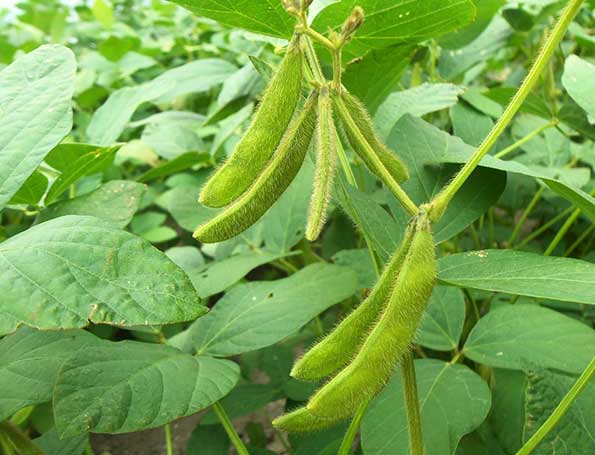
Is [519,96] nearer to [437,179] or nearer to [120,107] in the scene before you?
[437,179]

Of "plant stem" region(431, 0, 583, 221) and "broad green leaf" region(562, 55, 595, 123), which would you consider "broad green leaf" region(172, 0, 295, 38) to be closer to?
"plant stem" region(431, 0, 583, 221)

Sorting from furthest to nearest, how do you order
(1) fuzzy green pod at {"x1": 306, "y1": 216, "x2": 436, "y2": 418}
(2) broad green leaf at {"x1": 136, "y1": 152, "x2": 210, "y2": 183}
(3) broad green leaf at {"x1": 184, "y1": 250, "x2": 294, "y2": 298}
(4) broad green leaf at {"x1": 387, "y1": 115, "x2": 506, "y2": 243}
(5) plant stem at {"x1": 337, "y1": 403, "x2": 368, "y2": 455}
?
1. (2) broad green leaf at {"x1": 136, "y1": 152, "x2": 210, "y2": 183}
2. (3) broad green leaf at {"x1": 184, "y1": 250, "x2": 294, "y2": 298}
3. (4) broad green leaf at {"x1": 387, "y1": 115, "x2": 506, "y2": 243}
4. (5) plant stem at {"x1": 337, "y1": 403, "x2": 368, "y2": 455}
5. (1) fuzzy green pod at {"x1": 306, "y1": 216, "x2": 436, "y2": 418}

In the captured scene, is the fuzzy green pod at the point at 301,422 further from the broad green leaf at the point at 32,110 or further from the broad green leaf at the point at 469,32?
the broad green leaf at the point at 469,32

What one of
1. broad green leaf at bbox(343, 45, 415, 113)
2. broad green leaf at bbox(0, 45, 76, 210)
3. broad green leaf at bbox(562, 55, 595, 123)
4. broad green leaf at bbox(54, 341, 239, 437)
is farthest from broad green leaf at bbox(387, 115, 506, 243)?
broad green leaf at bbox(0, 45, 76, 210)

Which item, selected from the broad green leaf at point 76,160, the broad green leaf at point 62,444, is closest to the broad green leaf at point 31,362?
the broad green leaf at point 62,444

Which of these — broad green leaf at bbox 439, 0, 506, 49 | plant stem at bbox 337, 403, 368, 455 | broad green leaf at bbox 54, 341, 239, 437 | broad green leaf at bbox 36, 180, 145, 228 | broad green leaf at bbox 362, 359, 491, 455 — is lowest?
plant stem at bbox 337, 403, 368, 455

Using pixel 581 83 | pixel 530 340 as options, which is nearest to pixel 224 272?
pixel 530 340
